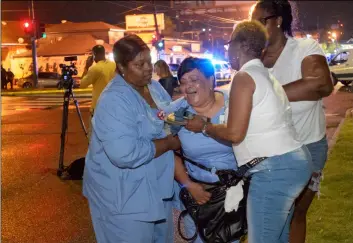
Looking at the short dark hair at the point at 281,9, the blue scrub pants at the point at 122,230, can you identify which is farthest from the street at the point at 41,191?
the short dark hair at the point at 281,9

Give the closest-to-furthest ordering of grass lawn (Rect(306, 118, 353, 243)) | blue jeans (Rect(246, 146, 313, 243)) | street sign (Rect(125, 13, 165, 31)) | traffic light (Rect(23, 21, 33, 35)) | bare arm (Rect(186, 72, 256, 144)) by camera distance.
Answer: bare arm (Rect(186, 72, 256, 144)) < blue jeans (Rect(246, 146, 313, 243)) < grass lawn (Rect(306, 118, 353, 243)) < traffic light (Rect(23, 21, 33, 35)) < street sign (Rect(125, 13, 165, 31))

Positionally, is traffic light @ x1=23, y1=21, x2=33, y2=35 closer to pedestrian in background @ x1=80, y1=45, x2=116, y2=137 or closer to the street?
the street

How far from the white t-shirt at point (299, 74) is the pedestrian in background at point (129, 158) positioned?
0.86m

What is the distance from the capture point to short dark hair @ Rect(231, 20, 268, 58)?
2.60 meters

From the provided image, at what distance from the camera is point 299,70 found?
3158mm

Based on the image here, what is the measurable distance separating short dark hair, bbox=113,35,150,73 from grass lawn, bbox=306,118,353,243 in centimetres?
286

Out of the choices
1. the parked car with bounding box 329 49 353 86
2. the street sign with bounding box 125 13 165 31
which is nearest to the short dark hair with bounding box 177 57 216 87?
the parked car with bounding box 329 49 353 86

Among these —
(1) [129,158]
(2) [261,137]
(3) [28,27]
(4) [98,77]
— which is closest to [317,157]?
(2) [261,137]

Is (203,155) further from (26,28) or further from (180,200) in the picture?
(26,28)

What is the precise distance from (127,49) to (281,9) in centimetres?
108

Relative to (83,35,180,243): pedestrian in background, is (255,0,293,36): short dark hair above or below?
above

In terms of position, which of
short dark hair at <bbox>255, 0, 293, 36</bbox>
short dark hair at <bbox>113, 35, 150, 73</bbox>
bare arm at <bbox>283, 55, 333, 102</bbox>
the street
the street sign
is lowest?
the street

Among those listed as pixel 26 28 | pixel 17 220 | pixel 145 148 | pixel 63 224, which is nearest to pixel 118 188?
pixel 145 148

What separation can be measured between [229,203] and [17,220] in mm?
3897
